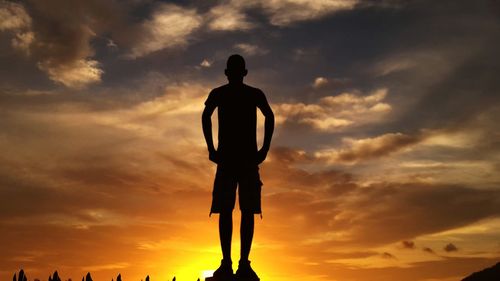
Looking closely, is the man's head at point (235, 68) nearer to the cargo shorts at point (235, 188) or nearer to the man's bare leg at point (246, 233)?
the cargo shorts at point (235, 188)

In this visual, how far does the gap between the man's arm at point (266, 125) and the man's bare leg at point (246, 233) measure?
3.86ft

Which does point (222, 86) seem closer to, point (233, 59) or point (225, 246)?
point (233, 59)

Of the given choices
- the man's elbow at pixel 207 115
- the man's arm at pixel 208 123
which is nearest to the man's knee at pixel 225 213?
the man's arm at pixel 208 123

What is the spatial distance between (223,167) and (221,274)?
6.90 feet

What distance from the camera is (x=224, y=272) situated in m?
11.3

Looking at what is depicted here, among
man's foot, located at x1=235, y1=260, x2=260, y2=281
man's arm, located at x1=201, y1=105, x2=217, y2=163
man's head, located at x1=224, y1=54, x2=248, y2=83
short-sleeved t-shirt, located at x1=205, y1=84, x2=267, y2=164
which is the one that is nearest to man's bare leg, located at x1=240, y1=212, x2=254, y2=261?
man's foot, located at x1=235, y1=260, x2=260, y2=281

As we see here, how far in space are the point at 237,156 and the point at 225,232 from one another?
5.06ft

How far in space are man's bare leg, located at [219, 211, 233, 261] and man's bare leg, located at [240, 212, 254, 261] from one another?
0.80 ft

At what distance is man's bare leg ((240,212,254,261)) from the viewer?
11.6 m

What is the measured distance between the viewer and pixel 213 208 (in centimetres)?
1170

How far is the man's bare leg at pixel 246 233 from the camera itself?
1156cm

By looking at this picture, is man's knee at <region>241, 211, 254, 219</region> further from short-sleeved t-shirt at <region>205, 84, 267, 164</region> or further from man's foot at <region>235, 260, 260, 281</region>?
short-sleeved t-shirt at <region>205, 84, 267, 164</region>

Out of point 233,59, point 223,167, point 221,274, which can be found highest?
point 233,59

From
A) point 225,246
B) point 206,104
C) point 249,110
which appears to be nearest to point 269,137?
point 249,110
